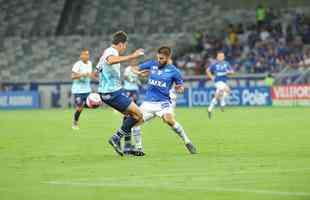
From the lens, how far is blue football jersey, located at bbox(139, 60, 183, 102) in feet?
63.5

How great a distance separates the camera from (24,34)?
6234 centimetres

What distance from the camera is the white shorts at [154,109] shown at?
19.2m

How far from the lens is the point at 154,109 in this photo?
757 inches

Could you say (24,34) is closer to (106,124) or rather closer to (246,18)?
Answer: (246,18)

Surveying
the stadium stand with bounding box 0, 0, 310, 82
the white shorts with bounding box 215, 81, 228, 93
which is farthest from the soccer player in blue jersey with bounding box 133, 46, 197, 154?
the stadium stand with bounding box 0, 0, 310, 82

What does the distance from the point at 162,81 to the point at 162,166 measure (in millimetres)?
3364

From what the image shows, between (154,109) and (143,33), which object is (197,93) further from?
(154,109)

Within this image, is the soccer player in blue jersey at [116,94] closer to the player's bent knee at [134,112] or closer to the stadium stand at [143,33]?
the player's bent knee at [134,112]

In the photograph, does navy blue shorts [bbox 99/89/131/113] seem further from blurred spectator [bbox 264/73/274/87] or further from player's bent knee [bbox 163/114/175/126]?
blurred spectator [bbox 264/73/274/87]

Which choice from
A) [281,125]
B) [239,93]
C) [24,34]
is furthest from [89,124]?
[24,34]

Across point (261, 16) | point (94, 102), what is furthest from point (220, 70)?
point (94, 102)

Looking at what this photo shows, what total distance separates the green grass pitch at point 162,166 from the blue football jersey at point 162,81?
3.77ft

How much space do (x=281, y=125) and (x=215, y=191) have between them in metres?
16.9

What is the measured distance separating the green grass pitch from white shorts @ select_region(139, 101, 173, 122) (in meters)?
0.78
